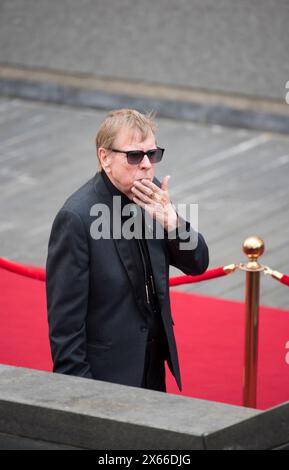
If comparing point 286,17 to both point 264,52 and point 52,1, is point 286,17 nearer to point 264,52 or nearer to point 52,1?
point 264,52

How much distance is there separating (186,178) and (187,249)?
525cm

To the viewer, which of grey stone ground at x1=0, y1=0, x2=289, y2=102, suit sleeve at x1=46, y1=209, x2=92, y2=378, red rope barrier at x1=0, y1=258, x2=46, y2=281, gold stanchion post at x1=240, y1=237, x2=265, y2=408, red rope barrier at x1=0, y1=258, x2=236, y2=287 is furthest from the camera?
grey stone ground at x1=0, y1=0, x2=289, y2=102

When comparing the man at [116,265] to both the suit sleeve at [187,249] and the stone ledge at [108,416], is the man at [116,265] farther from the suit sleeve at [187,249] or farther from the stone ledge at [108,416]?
the stone ledge at [108,416]

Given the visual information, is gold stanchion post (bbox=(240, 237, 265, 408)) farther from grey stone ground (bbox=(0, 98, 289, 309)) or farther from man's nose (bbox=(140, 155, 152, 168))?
grey stone ground (bbox=(0, 98, 289, 309))

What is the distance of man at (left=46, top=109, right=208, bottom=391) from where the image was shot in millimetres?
3654

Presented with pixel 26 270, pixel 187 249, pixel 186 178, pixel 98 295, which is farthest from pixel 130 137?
pixel 186 178

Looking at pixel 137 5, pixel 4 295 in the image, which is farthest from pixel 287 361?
pixel 137 5

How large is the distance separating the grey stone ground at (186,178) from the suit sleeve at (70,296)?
10.0 ft

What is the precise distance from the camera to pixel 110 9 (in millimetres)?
10844

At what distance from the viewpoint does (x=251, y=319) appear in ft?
15.6

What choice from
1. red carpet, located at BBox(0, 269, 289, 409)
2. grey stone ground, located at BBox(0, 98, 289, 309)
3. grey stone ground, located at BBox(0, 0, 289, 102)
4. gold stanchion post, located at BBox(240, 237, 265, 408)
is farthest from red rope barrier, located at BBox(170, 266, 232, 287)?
grey stone ground, located at BBox(0, 0, 289, 102)

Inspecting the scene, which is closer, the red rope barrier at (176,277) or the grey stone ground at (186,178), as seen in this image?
the red rope barrier at (176,277)

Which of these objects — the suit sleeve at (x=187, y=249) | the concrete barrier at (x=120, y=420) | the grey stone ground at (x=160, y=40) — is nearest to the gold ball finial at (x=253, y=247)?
the suit sleeve at (x=187, y=249)

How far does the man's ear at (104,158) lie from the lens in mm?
3736
